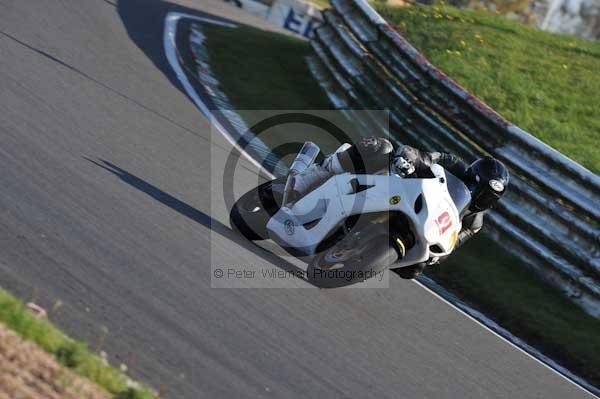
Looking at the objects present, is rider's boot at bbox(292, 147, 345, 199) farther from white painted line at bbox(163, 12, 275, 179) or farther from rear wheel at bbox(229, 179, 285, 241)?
white painted line at bbox(163, 12, 275, 179)

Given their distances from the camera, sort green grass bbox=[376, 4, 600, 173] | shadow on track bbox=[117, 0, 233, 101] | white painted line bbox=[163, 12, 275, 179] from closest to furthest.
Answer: white painted line bbox=[163, 12, 275, 179] → shadow on track bbox=[117, 0, 233, 101] → green grass bbox=[376, 4, 600, 173]

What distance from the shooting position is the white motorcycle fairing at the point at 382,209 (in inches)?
237

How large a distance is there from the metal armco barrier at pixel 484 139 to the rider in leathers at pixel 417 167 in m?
1.84

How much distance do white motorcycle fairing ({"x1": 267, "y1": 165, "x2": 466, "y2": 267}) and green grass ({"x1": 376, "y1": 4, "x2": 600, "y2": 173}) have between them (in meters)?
5.08

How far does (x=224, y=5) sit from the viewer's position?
17.2 meters

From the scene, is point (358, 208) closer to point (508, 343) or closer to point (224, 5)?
point (508, 343)

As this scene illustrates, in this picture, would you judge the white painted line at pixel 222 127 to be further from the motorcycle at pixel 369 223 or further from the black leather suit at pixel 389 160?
the motorcycle at pixel 369 223

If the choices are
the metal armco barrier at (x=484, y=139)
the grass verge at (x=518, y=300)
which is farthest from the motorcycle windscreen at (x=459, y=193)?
the metal armco barrier at (x=484, y=139)

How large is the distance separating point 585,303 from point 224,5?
440 inches

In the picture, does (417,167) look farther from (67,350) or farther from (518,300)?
(67,350)

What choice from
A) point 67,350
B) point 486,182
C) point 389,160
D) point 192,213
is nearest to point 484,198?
point 486,182

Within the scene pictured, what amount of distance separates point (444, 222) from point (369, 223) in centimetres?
54

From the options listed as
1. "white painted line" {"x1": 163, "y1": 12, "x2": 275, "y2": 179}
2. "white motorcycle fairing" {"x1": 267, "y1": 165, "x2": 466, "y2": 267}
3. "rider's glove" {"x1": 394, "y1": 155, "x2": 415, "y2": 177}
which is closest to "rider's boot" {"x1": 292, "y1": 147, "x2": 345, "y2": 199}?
"white motorcycle fairing" {"x1": 267, "y1": 165, "x2": 466, "y2": 267}

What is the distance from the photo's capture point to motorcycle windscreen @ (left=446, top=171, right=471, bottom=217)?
632cm
